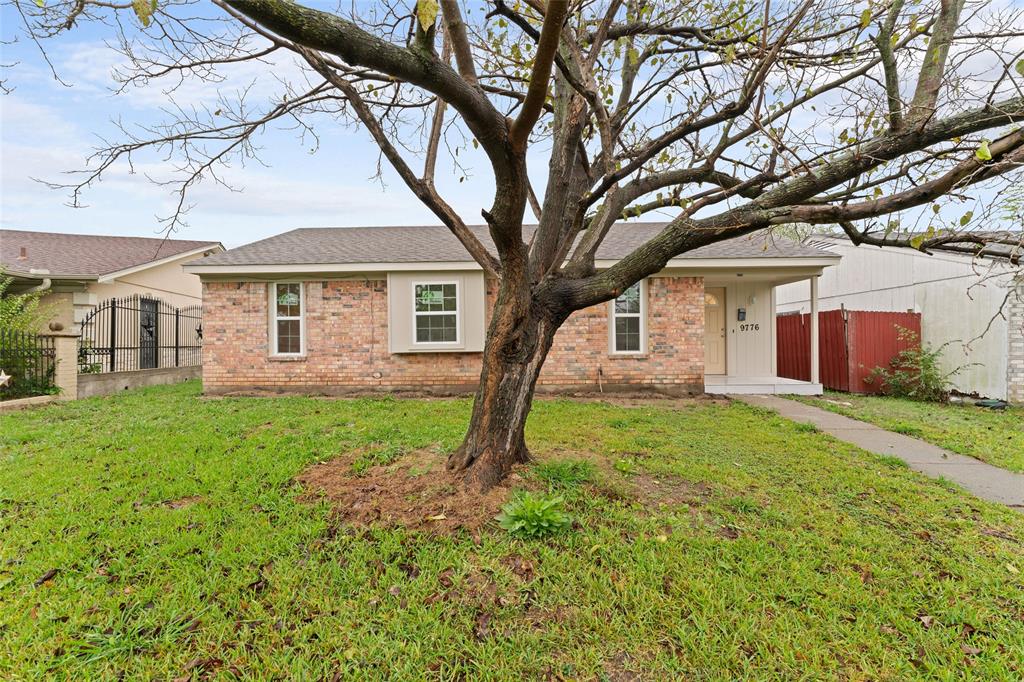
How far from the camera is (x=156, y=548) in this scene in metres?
2.94

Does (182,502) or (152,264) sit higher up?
(152,264)

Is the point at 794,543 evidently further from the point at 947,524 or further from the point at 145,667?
the point at 145,667

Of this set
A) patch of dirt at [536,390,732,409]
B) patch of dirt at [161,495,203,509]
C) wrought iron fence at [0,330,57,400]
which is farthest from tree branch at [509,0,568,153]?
wrought iron fence at [0,330,57,400]

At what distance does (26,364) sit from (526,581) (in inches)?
A: 433

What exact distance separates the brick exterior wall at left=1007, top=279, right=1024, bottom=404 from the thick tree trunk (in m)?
10.7

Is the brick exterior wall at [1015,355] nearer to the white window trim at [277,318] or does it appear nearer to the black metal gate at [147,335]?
the white window trim at [277,318]

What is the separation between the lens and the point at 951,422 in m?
7.07

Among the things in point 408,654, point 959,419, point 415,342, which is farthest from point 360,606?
point 959,419

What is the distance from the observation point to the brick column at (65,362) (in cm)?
859

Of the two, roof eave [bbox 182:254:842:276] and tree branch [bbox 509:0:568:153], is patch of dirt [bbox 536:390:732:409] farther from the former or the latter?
tree branch [bbox 509:0:568:153]

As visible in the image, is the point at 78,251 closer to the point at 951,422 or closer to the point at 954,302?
the point at 951,422

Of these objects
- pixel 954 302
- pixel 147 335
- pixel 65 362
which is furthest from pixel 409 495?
pixel 147 335

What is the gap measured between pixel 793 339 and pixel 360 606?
43.2ft

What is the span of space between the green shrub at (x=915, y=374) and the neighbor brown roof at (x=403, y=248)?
315 cm
